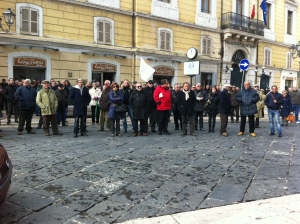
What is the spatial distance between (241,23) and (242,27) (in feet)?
1.63

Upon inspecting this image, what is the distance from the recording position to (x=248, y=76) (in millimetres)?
25578

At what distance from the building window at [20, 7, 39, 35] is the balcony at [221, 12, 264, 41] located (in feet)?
48.0

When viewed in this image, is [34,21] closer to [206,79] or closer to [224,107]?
[224,107]

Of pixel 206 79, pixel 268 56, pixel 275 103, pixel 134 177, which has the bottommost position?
pixel 134 177

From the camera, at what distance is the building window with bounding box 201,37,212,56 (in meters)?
22.1

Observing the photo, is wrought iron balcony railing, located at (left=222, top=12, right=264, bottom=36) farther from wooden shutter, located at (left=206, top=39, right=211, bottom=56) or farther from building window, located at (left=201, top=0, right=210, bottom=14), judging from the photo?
wooden shutter, located at (left=206, top=39, right=211, bottom=56)

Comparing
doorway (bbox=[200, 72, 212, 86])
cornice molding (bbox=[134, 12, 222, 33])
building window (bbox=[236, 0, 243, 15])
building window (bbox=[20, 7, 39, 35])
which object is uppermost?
building window (bbox=[236, 0, 243, 15])

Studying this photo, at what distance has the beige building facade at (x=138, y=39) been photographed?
14.9m

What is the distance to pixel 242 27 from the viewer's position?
23734 millimetres

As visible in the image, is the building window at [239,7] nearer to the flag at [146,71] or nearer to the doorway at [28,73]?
the flag at [146,71]

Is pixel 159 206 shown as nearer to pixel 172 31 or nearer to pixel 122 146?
pixel 122 146

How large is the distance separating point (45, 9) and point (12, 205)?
551 inches

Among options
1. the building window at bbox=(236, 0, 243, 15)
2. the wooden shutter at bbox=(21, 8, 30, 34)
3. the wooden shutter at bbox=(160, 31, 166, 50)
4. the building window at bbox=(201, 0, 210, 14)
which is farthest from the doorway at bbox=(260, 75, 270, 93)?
the wooden shutter at bbox=(21, 8, 30, 34)

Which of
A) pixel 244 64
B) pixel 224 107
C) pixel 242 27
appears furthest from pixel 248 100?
pixel 242 27
